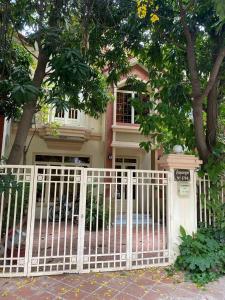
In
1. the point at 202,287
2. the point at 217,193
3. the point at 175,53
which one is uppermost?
the point at 175,53

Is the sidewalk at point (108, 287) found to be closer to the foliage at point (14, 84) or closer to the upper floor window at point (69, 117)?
the foliage at point (14, 84)

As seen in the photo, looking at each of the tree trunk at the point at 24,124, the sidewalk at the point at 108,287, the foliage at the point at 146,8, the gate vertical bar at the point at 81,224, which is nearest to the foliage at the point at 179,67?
the foliage at the point at 146,8

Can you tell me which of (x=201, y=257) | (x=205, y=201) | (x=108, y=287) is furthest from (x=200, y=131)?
(x=108, y=287)

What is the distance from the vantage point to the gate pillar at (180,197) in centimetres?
534

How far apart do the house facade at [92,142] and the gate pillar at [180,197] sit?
6.78 meters

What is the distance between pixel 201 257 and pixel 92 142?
28.5ft

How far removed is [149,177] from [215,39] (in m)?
3.56

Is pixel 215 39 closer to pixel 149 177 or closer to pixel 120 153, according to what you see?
pixel 149 177

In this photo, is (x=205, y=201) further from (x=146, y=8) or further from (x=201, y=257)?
(x=146, y=8)

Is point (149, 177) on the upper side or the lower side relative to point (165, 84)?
lower

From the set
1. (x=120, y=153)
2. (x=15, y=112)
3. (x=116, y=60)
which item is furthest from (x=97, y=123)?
(x=15, y=112)

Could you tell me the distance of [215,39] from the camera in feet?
19.0

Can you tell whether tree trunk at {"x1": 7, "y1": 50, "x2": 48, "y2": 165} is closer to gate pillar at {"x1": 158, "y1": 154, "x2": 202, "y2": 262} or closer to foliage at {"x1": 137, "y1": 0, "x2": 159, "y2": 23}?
foliage at {"x1": 137, "y1": 0, "x2": 159, "y2": 23}

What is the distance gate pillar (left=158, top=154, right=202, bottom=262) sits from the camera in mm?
5340
